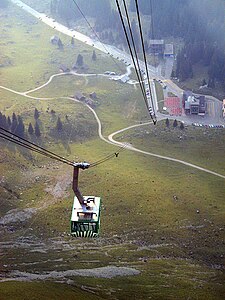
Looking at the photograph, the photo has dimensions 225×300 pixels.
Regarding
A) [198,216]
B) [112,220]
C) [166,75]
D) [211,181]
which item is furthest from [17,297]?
[166,75]

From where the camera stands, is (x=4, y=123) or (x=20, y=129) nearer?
(x=20, y=129)

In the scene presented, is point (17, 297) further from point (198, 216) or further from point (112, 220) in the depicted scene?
point (198, 216)

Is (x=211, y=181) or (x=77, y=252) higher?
(x=211, y=181)

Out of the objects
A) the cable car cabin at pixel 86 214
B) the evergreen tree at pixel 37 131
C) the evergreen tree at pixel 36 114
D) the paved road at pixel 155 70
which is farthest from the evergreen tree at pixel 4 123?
the cable car cabin at pixel 86 214

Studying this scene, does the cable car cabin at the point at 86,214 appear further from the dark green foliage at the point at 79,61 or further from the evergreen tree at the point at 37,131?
the dark green foliage at the point at 79,61

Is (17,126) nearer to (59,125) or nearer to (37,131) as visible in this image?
A: (37,131)

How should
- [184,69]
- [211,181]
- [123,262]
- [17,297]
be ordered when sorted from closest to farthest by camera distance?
[17,297]
[123,262]
[211,181]
[184,69]

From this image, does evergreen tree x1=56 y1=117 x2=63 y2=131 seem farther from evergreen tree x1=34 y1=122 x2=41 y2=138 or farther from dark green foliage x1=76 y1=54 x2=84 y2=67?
dark green foliage x1=76 y1=54 x2=84 y2=67

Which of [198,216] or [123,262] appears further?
[198,216]

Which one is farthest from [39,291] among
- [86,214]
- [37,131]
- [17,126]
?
[17,126]
